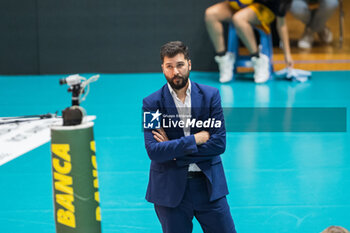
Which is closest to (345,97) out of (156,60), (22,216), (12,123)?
(156,60)

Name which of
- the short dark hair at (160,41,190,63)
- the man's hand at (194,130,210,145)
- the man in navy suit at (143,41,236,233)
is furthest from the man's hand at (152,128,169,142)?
the short dark hair at (160,41,190,63)

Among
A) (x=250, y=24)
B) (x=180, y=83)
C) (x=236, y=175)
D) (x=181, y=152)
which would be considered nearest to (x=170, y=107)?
(x=180, y=83)

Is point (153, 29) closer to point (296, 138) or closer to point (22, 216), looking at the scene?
point (296, 138)

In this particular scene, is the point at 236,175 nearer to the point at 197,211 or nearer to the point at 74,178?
the point at 197,211

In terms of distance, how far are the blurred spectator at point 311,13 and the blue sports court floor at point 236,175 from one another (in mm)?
3388

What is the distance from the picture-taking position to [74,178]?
199 cm

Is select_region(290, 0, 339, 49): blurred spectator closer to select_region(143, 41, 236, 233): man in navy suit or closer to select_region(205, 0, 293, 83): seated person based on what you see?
select_region(205, 0, 293, 83): seated person

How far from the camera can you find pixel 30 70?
31.2 feet

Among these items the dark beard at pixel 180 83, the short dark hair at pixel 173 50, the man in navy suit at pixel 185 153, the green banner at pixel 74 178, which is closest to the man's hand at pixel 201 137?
the man in navy suit at pixel 185 153

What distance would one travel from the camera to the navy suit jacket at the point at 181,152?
99.1 inches

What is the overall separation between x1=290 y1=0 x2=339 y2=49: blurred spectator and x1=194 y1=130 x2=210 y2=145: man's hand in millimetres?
8127

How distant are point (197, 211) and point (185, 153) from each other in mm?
331

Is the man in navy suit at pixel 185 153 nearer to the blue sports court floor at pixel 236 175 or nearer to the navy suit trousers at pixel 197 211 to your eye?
the navy suit trousers at pixel 197 211

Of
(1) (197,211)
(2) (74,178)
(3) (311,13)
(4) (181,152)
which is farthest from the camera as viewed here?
(3) (311,13)
